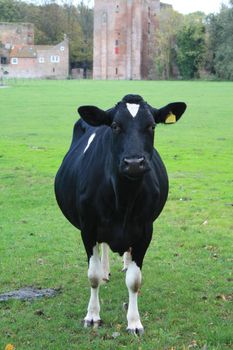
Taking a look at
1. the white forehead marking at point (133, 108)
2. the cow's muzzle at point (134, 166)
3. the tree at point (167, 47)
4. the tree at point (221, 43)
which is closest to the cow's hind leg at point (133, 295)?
the cow's muzzle at point (134, 166)

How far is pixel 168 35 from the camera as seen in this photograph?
106 meters

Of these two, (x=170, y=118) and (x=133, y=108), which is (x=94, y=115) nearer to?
(x=133, y=108)

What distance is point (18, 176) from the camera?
15.1 m

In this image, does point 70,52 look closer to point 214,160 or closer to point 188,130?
point 188,130

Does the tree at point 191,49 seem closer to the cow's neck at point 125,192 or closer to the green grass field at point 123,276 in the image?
the green grass field at point 123,276

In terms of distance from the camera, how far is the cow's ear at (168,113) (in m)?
5.69

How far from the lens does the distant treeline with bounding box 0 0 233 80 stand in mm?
93375

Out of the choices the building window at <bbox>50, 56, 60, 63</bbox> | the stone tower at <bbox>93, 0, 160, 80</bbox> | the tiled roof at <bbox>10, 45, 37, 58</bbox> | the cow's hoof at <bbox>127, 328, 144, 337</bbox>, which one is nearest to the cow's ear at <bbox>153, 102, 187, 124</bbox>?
the cow's hoof at <bbox>127, 328, 144, 337</bbox>

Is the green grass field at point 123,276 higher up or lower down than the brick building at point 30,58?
lower down

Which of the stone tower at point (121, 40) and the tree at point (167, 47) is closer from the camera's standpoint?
the tree at point (167, 47)

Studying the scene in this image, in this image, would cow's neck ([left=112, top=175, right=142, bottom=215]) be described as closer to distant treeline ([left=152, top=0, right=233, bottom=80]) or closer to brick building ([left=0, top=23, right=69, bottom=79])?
distant treeline ([left=152, top=0, right=233, bottom=80])

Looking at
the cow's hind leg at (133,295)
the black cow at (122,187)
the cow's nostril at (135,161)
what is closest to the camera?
the cow's nostril at (135,161)

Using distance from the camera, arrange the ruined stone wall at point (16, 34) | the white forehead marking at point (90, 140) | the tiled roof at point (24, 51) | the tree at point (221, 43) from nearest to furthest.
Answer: the white forehead marking at point (90, 140) → the tree at point (221, 43) → the tiled roof at point (24, 51) → the ruined stone wall at point (16, 34)

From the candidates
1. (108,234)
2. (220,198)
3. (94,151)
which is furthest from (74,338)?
(220,198)
